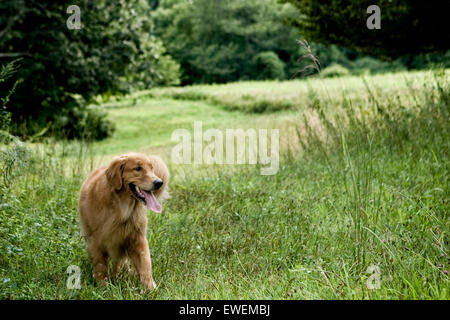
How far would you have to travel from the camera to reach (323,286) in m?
3.30

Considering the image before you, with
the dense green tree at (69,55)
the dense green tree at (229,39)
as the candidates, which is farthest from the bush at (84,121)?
the dense green tree at (229,39)

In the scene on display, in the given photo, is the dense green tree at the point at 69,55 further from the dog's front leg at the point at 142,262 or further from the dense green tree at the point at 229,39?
the dense green tree at the point at 229,39

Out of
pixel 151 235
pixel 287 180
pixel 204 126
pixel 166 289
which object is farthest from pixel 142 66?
pixel 166 289

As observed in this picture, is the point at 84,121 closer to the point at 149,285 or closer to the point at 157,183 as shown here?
the point at 157,183

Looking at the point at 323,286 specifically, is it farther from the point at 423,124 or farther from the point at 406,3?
the point at 406,3

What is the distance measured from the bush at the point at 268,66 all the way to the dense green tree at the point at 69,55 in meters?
20.3

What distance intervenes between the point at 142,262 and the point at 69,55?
47.7 ft

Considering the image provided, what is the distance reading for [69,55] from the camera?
56.0 feet

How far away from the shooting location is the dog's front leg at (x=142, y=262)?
12.9 ft

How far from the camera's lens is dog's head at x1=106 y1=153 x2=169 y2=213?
4016 mm

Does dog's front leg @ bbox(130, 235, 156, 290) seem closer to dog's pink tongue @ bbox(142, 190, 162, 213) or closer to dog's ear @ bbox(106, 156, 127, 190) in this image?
dog's pink tongue @ bbox(142, 190, 162, 213)

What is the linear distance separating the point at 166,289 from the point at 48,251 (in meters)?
1.21

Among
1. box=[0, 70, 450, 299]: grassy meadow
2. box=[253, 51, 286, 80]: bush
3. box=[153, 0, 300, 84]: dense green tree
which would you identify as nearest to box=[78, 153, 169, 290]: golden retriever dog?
box=[0, 70, 450, 299]: grassy meadow

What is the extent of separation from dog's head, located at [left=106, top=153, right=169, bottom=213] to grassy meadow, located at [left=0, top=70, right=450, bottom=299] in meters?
0.64
